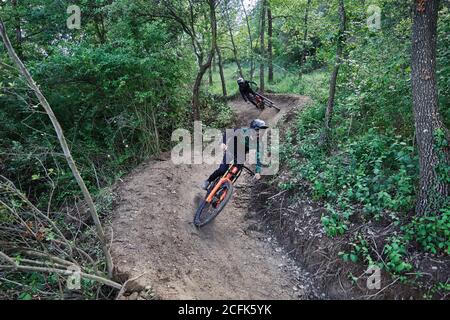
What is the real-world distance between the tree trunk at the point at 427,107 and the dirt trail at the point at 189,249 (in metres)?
2.56

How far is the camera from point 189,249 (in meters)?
5.72

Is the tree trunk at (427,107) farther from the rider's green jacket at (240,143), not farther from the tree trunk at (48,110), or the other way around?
the tree trunk at (48,110)

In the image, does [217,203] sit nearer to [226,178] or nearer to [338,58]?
[226,178]

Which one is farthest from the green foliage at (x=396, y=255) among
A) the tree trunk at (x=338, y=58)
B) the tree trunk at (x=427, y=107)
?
the tree trunk at (x=338, y=58)

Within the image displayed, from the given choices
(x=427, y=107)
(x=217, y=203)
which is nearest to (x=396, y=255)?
(x=427, y=107)

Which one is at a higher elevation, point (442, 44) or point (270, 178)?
point (442, 44)

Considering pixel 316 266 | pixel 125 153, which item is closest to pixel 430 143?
pixel 316 266

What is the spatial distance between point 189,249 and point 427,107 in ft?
15.8

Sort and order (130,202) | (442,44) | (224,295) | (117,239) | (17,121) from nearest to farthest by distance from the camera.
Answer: (224,295) → (117,239) → (442,44) → (130,202) → (17,121)

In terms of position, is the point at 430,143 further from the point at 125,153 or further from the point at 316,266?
the point at 125,153

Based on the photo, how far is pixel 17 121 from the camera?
8930 millimetres

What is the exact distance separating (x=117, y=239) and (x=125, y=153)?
423cm

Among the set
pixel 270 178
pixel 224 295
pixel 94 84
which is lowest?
pixel 224 295

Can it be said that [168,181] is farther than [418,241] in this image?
Yes
